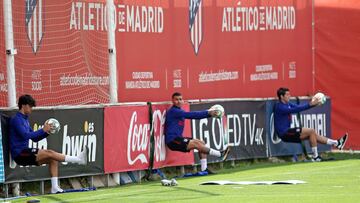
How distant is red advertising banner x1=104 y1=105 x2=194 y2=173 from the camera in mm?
19812

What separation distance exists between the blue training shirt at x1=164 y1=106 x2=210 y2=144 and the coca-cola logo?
500 mm

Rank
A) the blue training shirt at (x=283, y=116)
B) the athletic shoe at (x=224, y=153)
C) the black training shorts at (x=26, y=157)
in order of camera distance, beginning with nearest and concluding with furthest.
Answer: the black training shorts at (x=26, y=157)
the athletic shoe at (x=224, y=153)
the blue training shirt at (x=283, y=116)

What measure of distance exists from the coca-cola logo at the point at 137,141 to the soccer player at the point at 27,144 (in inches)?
92.5

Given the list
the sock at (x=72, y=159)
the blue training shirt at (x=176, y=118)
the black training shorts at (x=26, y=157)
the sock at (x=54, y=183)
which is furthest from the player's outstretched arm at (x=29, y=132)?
the blue training shirt at (x=176, y=118)

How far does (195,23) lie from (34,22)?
5418 millimetres

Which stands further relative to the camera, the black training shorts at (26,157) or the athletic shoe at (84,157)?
the athletic shoe at (84,157)

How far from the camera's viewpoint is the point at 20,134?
693 inches

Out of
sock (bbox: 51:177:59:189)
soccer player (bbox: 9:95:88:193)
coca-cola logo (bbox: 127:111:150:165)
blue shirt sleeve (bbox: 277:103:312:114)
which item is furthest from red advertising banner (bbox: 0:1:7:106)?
blue shirt sleeve (bbox: 277:103:312:114)

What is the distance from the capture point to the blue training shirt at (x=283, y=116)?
80.4 ft

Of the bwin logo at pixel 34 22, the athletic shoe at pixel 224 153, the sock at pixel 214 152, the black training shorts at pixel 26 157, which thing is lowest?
the athletic shoe at pixel 224 153

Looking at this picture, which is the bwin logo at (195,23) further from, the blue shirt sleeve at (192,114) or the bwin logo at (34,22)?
the bwin logo at (34,22)

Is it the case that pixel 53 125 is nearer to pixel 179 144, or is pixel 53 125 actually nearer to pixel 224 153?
pixel 179 144

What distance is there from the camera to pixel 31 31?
19469 mm

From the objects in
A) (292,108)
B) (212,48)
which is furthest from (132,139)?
(292,108)
